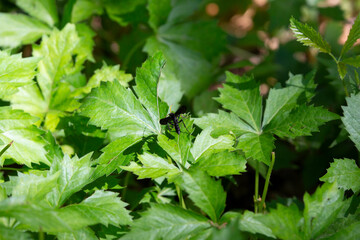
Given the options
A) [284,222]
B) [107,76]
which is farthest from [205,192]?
[107,76]

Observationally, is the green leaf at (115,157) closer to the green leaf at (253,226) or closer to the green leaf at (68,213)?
the green leaf at (68,213)

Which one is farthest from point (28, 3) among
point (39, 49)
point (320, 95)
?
point (320, 95)

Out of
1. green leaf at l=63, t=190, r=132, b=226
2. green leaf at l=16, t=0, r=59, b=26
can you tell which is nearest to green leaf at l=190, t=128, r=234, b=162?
green leaf at l=63, t=190, r=132, b=226

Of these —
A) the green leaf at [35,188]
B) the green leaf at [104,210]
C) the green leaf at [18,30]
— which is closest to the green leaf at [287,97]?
the green leaf at [104,210]

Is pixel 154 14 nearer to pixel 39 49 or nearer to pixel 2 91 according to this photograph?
pixel 39 49

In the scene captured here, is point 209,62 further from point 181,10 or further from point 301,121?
point 301,121

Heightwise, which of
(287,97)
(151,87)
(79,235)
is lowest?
(79,235)
